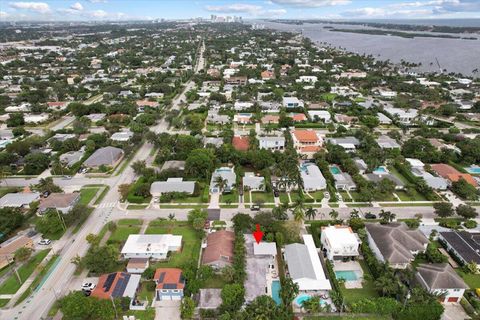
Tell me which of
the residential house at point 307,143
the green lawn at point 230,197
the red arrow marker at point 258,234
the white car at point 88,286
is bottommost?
the green lawn at point 230,197

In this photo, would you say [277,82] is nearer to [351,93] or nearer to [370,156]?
[351,93]

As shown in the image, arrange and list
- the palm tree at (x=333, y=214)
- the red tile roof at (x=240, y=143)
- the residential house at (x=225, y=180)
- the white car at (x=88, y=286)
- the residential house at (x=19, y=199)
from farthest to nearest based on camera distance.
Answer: the red tile roof at (x=240, y=143)
the residential house at (x=225, y=180)
the residential house at (x=19, y=199)
the palm tree at (x=333, y=214)
the white car at (x=88, y=286)

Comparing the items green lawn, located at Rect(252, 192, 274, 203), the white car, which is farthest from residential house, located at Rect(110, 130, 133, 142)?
the white car

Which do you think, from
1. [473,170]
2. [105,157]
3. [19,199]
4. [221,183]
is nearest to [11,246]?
[19,199]

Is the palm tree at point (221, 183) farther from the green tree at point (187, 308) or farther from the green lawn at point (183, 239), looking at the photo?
the green tree at point (187, 308)

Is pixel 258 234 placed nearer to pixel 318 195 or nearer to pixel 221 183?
pixel 221 183

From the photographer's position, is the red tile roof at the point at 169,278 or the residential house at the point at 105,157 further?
the residential house at the point at 105,157

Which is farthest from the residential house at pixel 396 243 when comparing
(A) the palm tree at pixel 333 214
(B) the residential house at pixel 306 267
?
(B) the residential house at pixel 306 267
